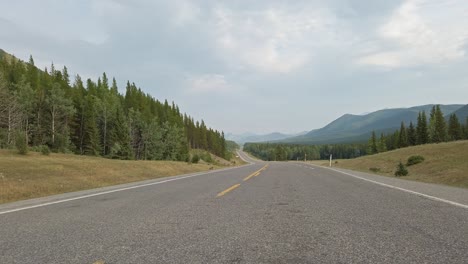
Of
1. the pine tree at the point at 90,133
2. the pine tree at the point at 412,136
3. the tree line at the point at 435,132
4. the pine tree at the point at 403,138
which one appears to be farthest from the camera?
the pine tree at the point at 403,138

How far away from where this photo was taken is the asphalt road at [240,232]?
345cm

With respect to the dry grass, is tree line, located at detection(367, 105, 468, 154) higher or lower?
higher

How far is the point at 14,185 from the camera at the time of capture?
12359 millimetres

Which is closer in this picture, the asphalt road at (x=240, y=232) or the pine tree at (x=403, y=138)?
the asphalt road at (x=240, y=232)

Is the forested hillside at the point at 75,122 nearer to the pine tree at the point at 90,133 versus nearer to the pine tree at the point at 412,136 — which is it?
the pine tree at the point at 90,133

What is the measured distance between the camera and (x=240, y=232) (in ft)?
14.8

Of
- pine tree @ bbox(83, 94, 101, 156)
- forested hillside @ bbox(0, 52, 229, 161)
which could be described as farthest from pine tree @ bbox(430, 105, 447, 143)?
pine tree @ bbox(83, 94, 101, 156)

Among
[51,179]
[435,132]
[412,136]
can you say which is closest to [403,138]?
[412,136]

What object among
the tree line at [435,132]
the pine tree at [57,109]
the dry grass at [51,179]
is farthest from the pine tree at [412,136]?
the dry grass at [51,179]

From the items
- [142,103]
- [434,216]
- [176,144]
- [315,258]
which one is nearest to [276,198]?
[434,216]

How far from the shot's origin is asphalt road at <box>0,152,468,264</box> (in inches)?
136

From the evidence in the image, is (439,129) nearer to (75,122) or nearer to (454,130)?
(454,130)

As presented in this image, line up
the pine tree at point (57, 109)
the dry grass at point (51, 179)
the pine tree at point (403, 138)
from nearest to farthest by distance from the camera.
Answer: the dry grass at point (51, 179)
the pine tree at point (57, 109)
the pine tree at point (403, 138)

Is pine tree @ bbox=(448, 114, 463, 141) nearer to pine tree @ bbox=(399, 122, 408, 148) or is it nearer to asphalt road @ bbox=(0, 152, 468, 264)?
pine tree @ bbox=(399, 122, 408, 148)
